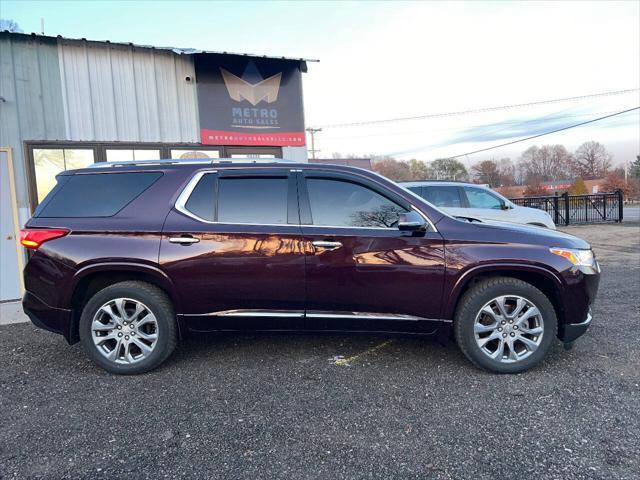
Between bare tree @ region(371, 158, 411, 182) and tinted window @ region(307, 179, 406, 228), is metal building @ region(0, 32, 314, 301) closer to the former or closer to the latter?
tinted window @ region(307, 179, 406, 228)

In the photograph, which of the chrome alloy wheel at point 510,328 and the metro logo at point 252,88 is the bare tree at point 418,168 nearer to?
the metro logo at point 252,88

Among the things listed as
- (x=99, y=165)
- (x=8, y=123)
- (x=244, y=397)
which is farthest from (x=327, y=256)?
(x=8, y=123)

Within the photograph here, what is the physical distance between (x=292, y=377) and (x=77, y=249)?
219 cm

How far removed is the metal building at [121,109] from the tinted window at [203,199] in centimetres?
440

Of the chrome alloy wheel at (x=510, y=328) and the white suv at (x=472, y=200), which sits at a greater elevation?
the white suv at (x=472, y=200)

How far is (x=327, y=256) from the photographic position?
3.47 meters

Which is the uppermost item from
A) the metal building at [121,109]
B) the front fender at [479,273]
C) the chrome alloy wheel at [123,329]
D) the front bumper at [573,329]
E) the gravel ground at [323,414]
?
the metal building at [121,109]

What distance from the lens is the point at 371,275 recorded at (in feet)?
11.4

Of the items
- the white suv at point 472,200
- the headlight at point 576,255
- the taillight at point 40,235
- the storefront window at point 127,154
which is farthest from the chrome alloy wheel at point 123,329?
the white suv at point 472,200

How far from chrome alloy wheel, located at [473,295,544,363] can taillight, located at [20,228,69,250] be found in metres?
3.72

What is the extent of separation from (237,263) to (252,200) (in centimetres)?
59

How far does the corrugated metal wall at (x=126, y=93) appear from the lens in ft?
22.6

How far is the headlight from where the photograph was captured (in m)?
3.47

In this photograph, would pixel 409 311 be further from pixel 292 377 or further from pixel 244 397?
pixel 244 397
